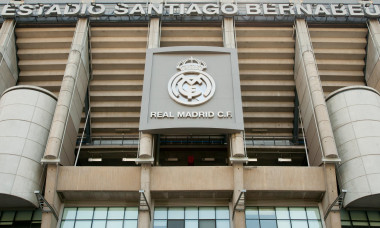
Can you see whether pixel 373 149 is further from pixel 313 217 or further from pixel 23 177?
pixel 23 177

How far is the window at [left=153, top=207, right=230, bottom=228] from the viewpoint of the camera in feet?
99.9

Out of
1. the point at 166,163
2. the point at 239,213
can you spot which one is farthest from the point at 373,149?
the point at 166,163

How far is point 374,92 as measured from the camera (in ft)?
112

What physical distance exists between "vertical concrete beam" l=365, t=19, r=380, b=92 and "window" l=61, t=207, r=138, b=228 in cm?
2375

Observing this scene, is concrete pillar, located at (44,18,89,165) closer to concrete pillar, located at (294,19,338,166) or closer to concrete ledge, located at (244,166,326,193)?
concrete ledge, located at (244,166,326,193)

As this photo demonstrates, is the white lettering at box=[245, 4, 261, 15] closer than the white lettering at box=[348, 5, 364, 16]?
Yes

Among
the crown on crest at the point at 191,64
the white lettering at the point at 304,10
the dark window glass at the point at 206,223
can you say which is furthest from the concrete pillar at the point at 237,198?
the white lettering at the point at 304,10

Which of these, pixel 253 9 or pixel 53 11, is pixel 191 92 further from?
pixel 53 11

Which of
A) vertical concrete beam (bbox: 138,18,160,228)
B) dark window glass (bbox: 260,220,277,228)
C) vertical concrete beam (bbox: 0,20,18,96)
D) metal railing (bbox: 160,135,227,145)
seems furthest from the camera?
metal railing (bbox: 160,135,227,145)

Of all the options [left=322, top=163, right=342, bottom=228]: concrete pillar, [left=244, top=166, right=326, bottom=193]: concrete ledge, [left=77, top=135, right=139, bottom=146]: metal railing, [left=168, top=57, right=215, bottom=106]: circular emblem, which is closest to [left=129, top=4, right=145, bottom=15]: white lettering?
[left=168, top=57, right=215, bottom=106]: circular emblem

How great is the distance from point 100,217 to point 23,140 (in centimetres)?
787

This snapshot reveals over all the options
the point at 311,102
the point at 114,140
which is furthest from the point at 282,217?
the point at 114,140

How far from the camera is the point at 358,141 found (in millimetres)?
30969

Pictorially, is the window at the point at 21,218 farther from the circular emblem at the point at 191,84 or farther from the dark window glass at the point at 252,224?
the dark window glass at the point at 252,224
